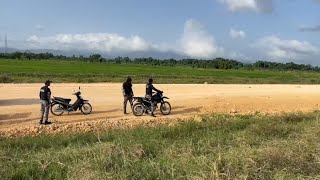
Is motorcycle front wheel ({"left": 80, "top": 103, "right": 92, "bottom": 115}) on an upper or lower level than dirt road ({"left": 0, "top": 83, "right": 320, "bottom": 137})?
upper

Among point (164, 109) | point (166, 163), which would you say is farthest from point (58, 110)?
point (166, 163)

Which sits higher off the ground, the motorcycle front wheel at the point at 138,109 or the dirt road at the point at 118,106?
the motorcycle front wheel at the point at 138,109

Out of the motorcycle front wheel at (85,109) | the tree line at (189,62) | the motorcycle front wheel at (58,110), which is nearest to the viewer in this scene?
the motorcycle front wheel at (58,110)

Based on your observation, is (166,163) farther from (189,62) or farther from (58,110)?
(189,62)


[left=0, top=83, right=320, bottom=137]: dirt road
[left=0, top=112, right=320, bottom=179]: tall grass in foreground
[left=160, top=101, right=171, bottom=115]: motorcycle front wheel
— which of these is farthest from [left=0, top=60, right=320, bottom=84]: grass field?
[left=0, top=112, right=320, bottom=179]: tall grass in foreground

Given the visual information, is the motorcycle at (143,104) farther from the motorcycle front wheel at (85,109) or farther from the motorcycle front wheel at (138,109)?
the motorcycle front wheel at (85,109)

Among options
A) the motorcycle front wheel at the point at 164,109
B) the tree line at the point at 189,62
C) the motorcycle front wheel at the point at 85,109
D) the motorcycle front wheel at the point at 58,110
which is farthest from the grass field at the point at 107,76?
the tree line at the point at 189,62

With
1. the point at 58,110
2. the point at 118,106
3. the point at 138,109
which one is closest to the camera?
the point at 58,110

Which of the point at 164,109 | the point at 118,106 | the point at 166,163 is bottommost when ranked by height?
the point at 118,106

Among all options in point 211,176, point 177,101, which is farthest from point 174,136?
point 177,101

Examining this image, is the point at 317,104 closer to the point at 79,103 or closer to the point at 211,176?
the point at 79,103

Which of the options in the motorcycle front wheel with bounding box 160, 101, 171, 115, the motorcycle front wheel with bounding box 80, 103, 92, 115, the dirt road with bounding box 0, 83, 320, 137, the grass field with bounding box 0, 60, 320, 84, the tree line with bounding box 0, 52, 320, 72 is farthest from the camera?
the tree line with bounding box 0, 52, 320, 72

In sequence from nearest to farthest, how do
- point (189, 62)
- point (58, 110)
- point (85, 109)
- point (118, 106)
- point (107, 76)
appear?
point (58, 110) < point (85, 109) < point (118, 106) < point (107, 76) < point (189, 62)

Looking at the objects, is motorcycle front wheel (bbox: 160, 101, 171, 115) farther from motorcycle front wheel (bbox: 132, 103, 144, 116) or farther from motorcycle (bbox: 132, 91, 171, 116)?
motorcycle front wheel (bbox: 132, 103, 144, 116)
